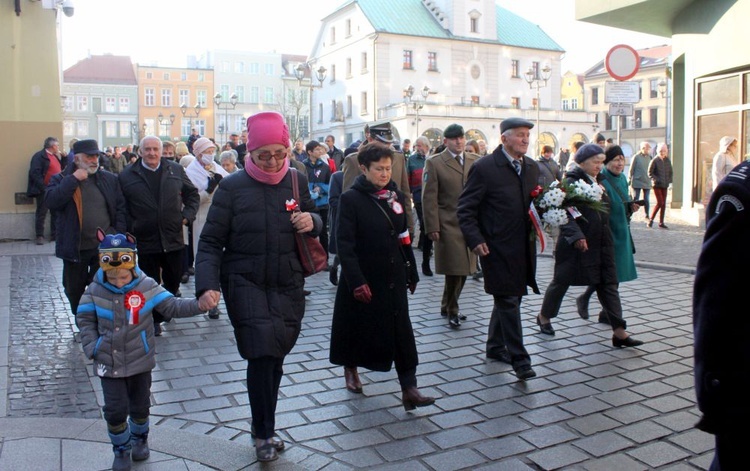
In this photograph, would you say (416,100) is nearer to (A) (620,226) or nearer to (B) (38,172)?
(B) (38,172)

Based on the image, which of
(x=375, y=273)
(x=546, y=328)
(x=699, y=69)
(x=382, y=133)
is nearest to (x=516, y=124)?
(x=382, y=133)

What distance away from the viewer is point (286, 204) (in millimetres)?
4359

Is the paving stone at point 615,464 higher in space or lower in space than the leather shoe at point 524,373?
lower

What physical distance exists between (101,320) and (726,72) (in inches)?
599

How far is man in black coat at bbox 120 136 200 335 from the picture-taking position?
716 cm

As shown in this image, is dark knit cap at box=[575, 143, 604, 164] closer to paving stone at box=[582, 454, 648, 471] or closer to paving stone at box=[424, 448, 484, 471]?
paving stone at box=[582, 454, 648, 471]

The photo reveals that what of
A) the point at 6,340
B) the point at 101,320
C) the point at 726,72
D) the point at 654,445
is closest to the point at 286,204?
the point at 101,320

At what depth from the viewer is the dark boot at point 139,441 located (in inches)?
163

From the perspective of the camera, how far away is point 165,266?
7359 millimetres

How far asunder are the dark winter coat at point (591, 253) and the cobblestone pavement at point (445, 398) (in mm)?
624

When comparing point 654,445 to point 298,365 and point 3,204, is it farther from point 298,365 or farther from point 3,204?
point 3,204

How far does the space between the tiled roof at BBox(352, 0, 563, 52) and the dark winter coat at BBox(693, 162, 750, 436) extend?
216ft

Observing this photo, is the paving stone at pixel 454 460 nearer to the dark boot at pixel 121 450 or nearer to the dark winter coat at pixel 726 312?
the dark boot at pixel 121 450

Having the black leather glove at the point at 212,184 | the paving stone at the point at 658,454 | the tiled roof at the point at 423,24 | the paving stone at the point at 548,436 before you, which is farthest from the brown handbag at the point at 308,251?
the tiled roof at the point at 423,24
